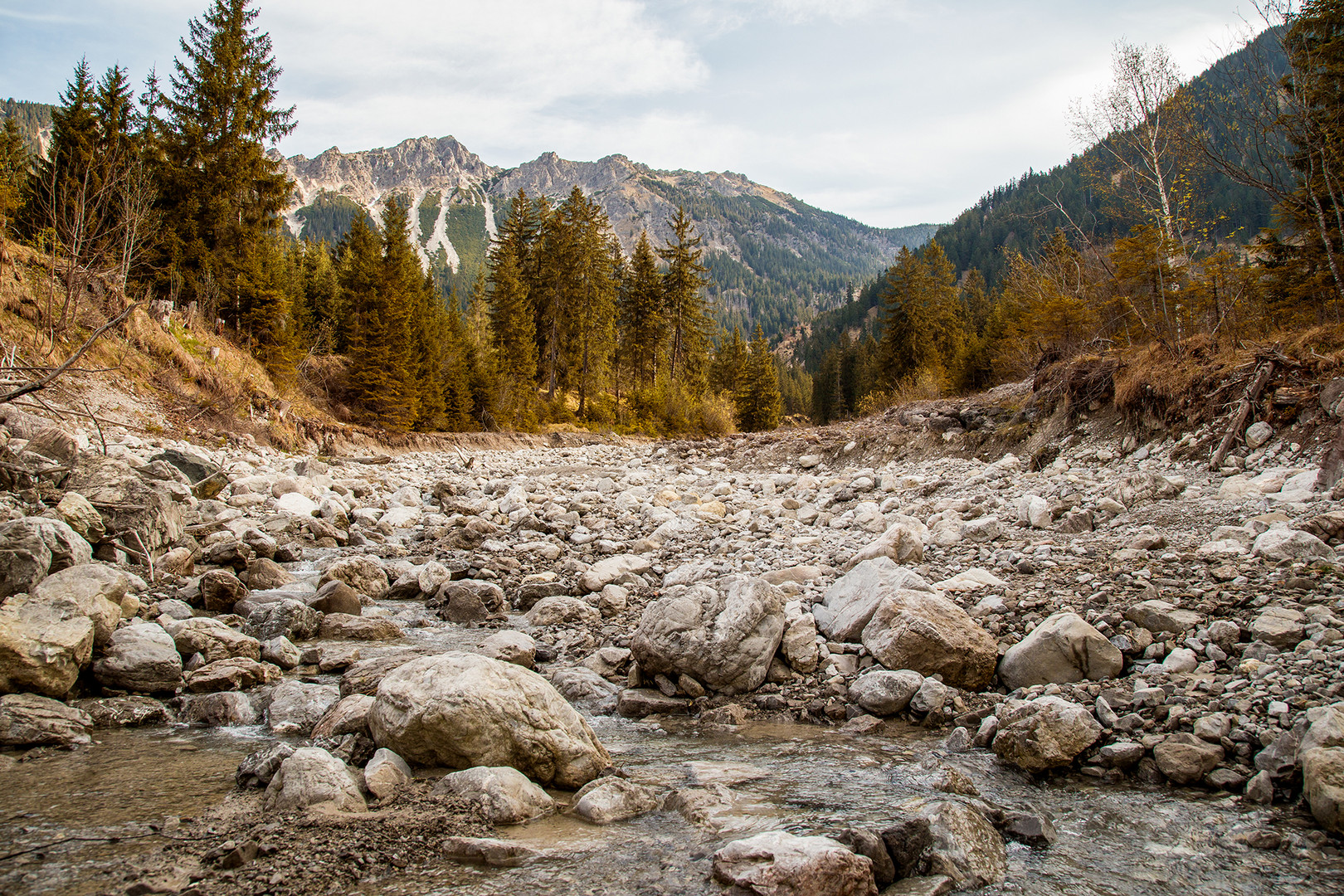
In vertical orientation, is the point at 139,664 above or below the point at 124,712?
above

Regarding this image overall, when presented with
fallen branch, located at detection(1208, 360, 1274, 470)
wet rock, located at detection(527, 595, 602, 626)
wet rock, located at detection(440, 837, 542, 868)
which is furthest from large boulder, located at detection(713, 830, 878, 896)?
fallen branch, located at detection(1208, 360, 1274, 470)

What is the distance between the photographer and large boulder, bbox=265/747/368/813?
9.25 feet

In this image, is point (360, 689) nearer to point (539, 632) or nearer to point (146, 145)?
point (539, 632)

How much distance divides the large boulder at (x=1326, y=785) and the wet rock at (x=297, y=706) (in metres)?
5.17

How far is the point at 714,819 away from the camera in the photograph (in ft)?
9.61

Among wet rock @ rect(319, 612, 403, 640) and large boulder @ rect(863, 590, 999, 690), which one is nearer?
large boulder @ rect(863, 590, 999, 690)

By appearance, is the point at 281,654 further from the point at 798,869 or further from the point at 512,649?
the point at 798,869

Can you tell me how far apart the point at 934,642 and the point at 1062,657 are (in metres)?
0.79

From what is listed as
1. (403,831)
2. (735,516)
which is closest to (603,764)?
(403,831)

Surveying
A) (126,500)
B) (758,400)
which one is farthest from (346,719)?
(758,400)

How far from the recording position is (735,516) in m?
10.6

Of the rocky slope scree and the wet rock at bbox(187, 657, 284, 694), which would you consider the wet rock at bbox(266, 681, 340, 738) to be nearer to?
the rocky slope scree

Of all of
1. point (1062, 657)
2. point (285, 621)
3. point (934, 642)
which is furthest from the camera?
point (285, 621)

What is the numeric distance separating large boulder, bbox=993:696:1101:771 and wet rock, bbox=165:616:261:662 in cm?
535
